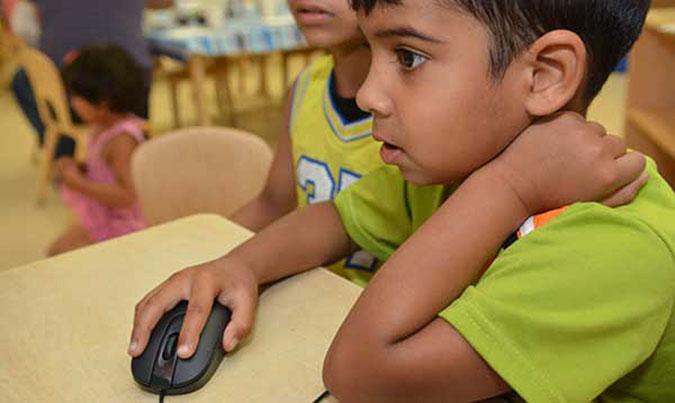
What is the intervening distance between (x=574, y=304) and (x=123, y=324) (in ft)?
1.72

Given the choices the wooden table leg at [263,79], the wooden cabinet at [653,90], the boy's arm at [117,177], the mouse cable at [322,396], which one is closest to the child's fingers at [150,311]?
the mouse cable at [322,396]

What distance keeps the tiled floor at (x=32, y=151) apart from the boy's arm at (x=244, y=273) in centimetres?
220

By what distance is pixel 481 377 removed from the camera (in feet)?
2.09

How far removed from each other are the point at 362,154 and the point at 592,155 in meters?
0.59

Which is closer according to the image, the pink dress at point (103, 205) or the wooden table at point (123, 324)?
the wooden table at point (123, 324)

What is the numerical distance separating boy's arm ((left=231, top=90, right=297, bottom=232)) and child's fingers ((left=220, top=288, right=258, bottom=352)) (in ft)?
1.86

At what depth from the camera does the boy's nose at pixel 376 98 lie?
0.72m

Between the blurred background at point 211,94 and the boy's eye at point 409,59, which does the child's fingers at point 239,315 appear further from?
the blurred background at point 211,94

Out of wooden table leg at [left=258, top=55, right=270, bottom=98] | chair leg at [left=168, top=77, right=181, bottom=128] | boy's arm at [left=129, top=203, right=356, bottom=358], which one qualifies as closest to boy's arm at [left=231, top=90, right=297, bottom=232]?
boy's arm at [left=129, top=203, right=356, bottom=358]

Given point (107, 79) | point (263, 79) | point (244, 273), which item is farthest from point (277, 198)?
point (263, 79)

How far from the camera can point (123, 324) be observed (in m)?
0.86

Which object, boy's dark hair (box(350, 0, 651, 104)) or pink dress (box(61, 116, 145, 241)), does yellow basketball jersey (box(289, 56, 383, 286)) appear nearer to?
boy's dark hair (box(350, 0, 651, 104))

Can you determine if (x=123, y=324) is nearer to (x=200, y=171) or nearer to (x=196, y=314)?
(x=196, y=314)

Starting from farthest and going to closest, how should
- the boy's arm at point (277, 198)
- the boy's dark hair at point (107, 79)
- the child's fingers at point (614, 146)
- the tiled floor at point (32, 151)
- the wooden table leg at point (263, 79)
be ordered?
the wooden table leg at point (263, 79)
the tiled floor at point (32, 151)
the boy's dark hair at point (107, 79)
the boy's arm at point (277, 198)
the child's fingers at point (614, 146)
